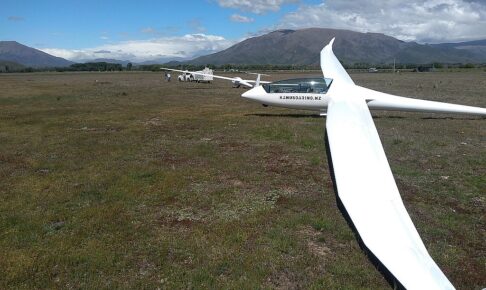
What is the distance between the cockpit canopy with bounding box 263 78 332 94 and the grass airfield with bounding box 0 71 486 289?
231 cm

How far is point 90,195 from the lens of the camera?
9117 millimetres

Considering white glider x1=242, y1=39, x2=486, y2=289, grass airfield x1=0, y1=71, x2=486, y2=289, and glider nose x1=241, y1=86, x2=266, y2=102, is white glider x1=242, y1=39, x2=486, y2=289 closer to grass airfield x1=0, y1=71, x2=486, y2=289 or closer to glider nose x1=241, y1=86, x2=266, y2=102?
grass airfield x1=0, y1=71, x2=486, y2=289

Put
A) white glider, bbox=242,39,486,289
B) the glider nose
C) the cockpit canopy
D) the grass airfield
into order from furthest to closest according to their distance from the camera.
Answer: the glider nose
the cockpit canopy
the grass airfield
white glider, bbox=242,39,486,289

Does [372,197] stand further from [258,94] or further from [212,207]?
[258,94]

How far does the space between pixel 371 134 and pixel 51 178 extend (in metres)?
8.79

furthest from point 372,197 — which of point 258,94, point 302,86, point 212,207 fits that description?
point 258,94

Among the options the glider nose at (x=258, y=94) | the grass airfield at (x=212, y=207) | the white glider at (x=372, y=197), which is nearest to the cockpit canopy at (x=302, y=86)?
the glider nose at (x=258, y=94)

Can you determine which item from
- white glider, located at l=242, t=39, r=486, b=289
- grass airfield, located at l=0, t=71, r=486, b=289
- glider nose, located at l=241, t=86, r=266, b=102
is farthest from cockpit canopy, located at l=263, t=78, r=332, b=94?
grass airfield, located at l=0, t=71, r=486, b=289

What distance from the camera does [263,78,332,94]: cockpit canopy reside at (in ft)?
58.4

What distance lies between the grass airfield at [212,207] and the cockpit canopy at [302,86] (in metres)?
2.31

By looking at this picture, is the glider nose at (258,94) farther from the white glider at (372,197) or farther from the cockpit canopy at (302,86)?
the white glider at (372,197)

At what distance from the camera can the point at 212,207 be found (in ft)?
27.6

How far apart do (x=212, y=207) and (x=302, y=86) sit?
1140 centimetres

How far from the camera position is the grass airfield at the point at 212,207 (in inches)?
234
